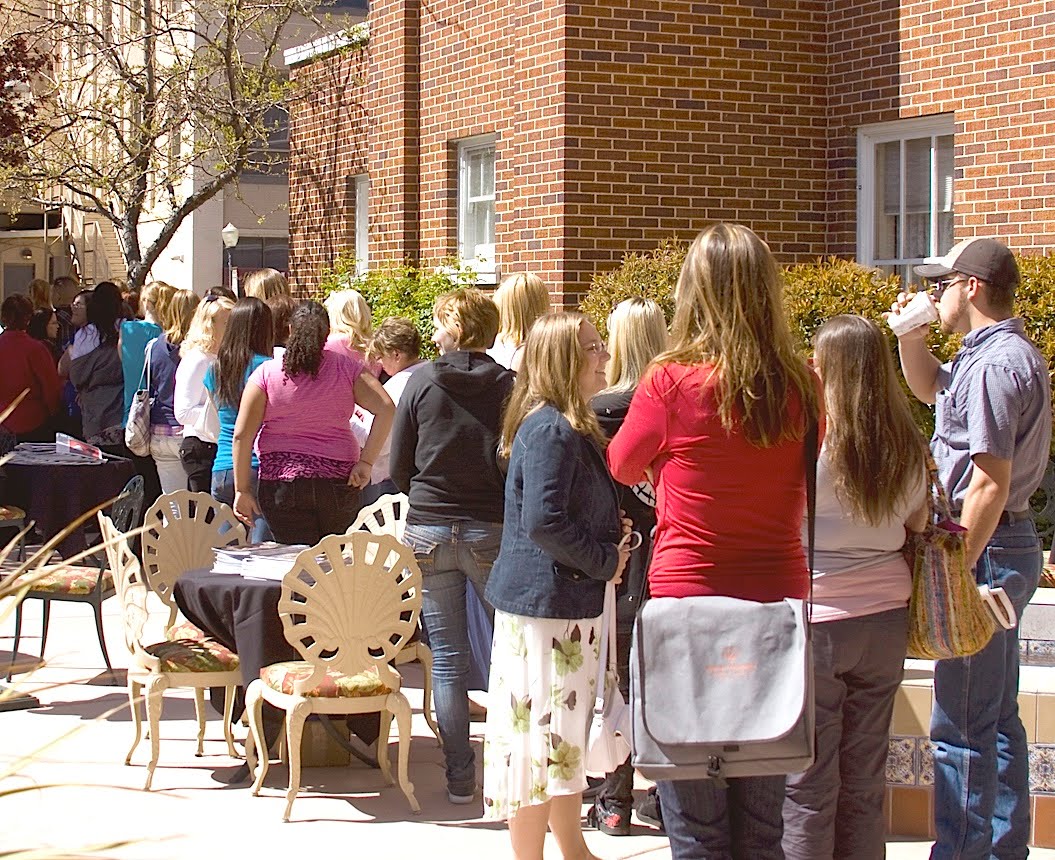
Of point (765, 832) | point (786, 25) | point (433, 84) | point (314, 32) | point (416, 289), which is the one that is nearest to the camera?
point (765, 832)

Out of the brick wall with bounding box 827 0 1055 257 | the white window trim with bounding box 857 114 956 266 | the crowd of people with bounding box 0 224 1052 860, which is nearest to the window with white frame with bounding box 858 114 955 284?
the white window trim with bounding box 857 114 956 266

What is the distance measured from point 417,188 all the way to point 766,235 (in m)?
4.01

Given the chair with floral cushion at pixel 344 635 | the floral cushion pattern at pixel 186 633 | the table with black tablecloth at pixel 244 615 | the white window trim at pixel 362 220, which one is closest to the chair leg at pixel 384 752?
the chair with floral cushion at pixel 344 635

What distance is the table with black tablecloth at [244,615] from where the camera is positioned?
20.3 ft

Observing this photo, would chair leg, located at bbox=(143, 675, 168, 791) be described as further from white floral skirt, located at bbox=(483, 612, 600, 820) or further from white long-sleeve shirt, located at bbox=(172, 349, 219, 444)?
white long-sleeve shirt, located at bbox=(172, 349, 219, 444)

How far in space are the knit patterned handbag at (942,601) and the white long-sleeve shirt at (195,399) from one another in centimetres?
547

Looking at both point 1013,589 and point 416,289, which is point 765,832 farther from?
point 416,289

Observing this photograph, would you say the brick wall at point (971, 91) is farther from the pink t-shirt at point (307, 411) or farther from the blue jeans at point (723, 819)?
the blue jeans at point (723, 819)

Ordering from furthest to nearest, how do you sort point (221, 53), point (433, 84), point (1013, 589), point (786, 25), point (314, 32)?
point (314, 32) < point (221, 53) < point (433, 84) < point (786, 25) < point (1013, 589)

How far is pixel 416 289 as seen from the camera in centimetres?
1298

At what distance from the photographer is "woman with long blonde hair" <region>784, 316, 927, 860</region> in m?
4.22

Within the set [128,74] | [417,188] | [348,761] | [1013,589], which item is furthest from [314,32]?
[1013,589]

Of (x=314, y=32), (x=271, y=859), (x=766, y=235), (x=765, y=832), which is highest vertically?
(x=314, y=32)

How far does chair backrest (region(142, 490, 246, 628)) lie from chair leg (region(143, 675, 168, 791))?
85cm
